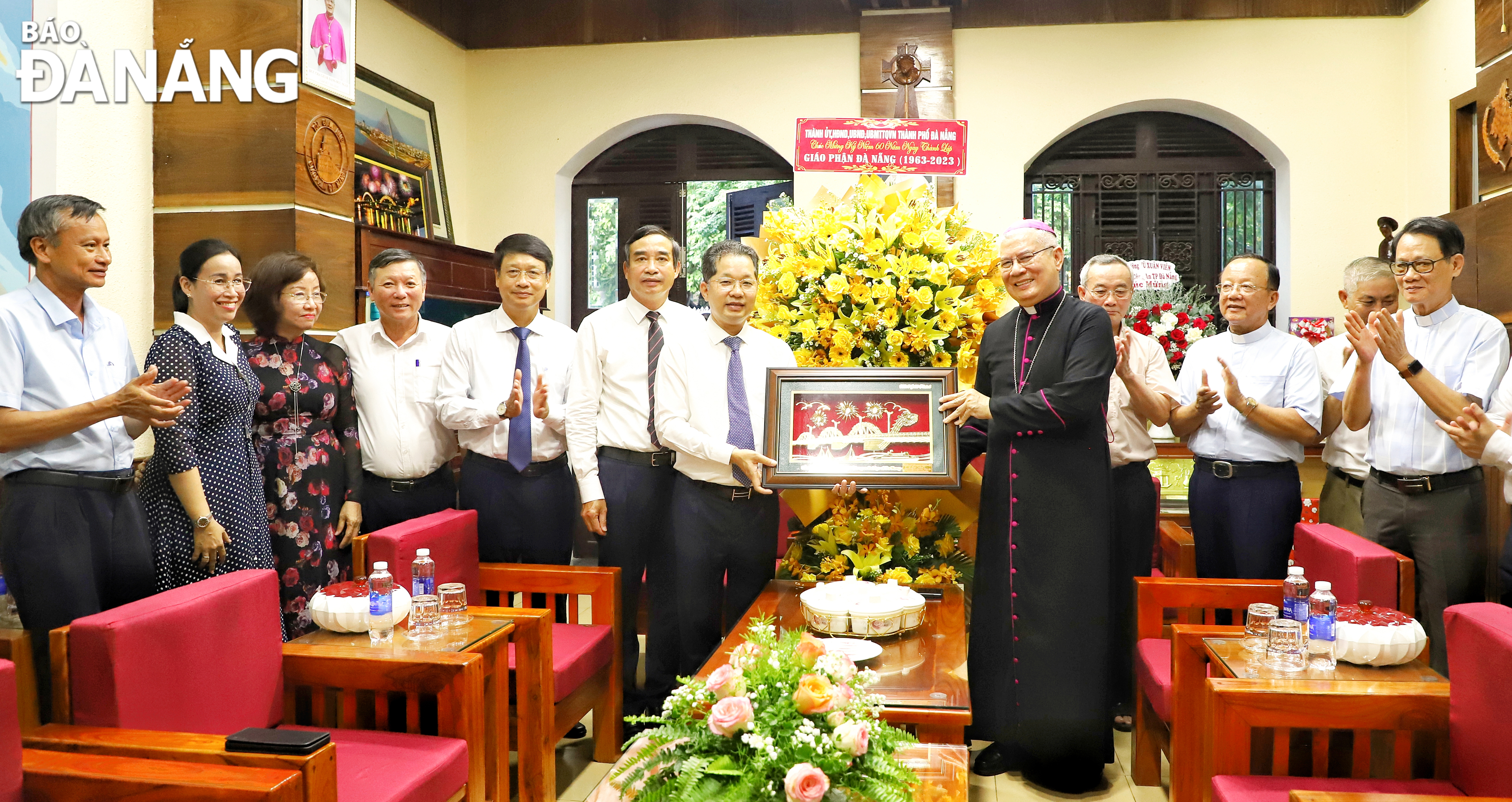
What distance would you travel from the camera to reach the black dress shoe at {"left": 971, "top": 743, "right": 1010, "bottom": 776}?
10.4 ft

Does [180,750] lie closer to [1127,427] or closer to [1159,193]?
[1127,427]

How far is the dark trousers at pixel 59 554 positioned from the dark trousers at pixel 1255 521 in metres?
3.38

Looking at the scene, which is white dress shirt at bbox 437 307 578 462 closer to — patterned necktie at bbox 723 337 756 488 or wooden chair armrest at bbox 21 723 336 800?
patterned necktie at bbox 723 337 756 488

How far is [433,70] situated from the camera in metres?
6.67

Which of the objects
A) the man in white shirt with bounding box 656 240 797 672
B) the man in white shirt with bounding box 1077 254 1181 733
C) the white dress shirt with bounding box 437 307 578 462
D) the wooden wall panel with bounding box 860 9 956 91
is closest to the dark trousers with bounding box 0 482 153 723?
the white dress shirt with bounding box 437 307 578 462

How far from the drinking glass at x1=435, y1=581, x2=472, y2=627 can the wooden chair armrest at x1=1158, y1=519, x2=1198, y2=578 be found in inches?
91.3

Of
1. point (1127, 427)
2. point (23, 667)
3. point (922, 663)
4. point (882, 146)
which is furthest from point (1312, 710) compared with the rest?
point (23, 667)

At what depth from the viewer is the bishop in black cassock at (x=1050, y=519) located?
296cm

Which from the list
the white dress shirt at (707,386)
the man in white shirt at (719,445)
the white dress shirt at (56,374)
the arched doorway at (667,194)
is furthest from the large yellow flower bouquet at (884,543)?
the arched doorway at (667,194)

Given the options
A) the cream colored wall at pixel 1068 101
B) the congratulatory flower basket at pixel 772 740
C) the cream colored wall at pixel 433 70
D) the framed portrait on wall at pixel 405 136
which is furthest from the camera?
the cream colored wall at pixel 1068 101

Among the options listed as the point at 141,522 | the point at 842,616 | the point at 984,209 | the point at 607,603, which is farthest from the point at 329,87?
the point at 984,209

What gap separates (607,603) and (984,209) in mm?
4254

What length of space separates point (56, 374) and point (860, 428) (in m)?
2.19

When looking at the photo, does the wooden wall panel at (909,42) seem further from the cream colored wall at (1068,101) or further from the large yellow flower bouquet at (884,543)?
the large yellow flower bouquet at (884,543)
